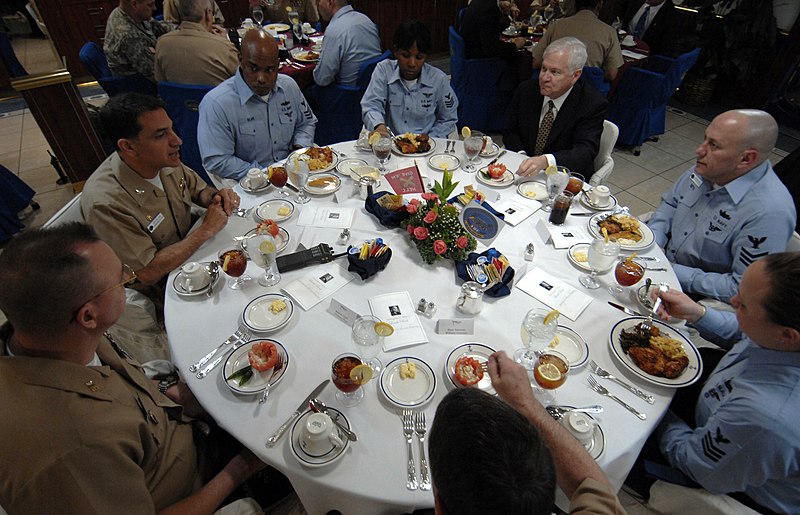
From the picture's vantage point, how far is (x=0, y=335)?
A: 1.22m

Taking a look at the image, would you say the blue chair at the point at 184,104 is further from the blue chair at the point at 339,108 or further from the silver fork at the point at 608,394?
the silver fork at the point at 608,394

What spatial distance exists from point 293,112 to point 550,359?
2.69 meters

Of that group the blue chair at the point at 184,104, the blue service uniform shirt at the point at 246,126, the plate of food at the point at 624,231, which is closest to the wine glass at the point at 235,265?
the blue service uniform shirt at the point at 246,126

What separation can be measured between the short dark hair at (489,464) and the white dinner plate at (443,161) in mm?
2018

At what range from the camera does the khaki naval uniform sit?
1052mm

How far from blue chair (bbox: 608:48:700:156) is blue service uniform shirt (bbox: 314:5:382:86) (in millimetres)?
2940

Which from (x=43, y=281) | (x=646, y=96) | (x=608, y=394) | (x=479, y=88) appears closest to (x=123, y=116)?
(x=43, y=281)

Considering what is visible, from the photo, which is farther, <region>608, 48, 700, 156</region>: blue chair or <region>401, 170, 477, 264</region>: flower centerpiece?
<region>608, 48, 700, 156</region>: blue chair

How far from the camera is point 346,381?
54.5 inches

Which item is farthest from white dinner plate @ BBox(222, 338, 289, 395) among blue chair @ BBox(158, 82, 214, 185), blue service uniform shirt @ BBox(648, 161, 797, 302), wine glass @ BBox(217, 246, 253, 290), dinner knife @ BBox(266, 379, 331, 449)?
blue chair @ BBox(158, 82, 214, 185)

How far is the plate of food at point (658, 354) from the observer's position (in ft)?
5.02

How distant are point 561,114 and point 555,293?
1.79 meters

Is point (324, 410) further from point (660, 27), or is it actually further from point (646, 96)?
point (660, 27)

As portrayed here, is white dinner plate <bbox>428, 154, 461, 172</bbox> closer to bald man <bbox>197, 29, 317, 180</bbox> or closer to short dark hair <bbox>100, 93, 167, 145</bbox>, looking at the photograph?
bald man <bbox>197, 29, 317, 180</bbox>
